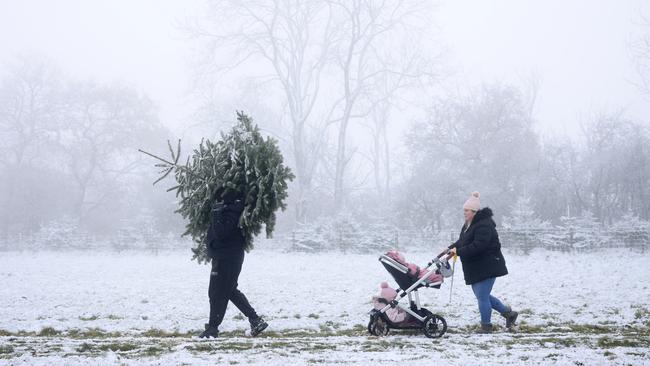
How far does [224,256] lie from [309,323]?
1668 millimetres

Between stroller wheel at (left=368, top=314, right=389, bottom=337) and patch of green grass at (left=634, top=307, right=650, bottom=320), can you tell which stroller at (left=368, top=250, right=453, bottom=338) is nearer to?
stroller wheel at (left=368, top=314, right=389, bottom=337)

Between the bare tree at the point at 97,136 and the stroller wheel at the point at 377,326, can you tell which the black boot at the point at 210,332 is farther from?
the bare tree at the point at 97,136

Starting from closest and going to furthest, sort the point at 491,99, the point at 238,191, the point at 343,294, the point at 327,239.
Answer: the point at 238,191 < the point at 343,294 < the point at 327,239 < the point at 491,99

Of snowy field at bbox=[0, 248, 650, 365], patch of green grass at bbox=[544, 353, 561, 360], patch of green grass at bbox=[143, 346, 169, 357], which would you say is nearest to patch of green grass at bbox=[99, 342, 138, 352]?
snowy field at bbox=[0, 248, 650, 365]

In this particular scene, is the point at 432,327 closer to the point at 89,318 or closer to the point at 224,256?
the point at 224,256

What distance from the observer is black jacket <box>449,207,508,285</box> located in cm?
696

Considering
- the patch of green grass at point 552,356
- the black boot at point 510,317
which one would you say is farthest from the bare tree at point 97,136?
the patch of green grass at point 552,356

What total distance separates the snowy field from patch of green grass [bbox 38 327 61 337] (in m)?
0.02

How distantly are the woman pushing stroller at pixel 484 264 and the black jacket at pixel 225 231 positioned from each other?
8.95 ft

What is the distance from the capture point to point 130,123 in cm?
4216

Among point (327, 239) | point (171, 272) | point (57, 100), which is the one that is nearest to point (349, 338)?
point (171, 272)

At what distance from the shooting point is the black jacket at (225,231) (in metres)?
6.65

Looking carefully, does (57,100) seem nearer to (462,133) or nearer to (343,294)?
(462,133)

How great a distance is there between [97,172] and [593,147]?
3655 centimetres
